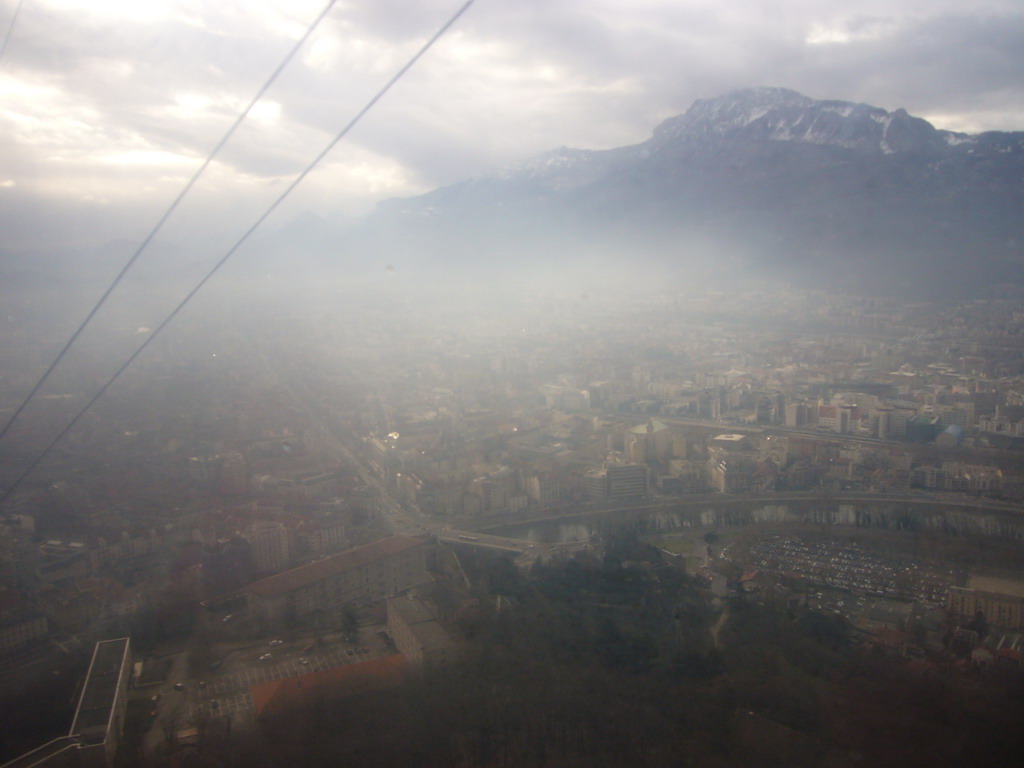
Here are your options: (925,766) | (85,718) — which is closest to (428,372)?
(85,718)

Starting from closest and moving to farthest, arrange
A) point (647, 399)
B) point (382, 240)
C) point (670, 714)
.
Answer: point (670, 714)
point (647, 399)
point (382, 240)

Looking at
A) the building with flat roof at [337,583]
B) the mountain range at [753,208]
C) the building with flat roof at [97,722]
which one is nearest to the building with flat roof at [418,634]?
the building with flat roof at [337,583]

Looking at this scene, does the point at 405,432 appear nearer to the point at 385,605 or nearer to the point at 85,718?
the point at 385,605

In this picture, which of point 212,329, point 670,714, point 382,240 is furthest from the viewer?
point 382,240

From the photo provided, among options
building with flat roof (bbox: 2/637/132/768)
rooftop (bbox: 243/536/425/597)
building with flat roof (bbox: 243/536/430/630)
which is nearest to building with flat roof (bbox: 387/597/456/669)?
building with flat roof (bbox: 243/536/430/630)

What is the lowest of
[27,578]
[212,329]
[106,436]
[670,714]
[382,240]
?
[670,714]

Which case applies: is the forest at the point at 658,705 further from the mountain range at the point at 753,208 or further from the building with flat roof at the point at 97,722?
the mountain range at the point at 753,208
